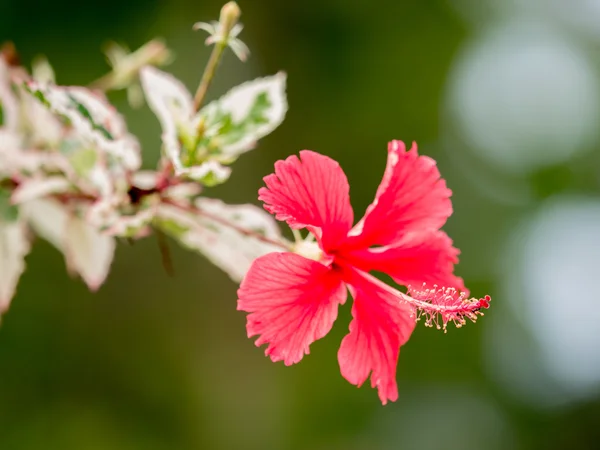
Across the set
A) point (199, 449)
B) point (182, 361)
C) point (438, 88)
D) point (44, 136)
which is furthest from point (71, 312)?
point (438, 88)

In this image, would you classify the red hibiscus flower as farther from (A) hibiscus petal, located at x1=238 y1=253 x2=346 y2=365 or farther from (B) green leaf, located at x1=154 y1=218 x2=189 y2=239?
(B) green leaf, located at x1=154 y1=218 x2=189 y2=239

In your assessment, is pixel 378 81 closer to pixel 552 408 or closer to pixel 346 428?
pixel 346 428

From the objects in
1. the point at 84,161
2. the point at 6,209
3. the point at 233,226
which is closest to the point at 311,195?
the point at 233,226

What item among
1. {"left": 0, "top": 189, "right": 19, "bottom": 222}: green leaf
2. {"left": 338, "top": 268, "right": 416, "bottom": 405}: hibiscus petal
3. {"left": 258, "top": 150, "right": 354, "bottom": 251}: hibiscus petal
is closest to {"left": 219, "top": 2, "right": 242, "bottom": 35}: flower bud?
{"left": 258, "top": 150, "right": 354, "bottom": 251}: hibiscus petal

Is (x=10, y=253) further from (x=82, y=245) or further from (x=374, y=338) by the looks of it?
(x=374, y=338)

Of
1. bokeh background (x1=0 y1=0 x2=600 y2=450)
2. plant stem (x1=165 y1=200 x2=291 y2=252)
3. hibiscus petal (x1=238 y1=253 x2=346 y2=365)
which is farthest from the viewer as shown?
bokeh background (x1=0 y1=0 x2=600 y2=450)

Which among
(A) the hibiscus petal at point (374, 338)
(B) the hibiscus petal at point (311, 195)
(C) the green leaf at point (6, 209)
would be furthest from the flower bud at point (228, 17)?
(C) the green leaf at point (6, 209)
